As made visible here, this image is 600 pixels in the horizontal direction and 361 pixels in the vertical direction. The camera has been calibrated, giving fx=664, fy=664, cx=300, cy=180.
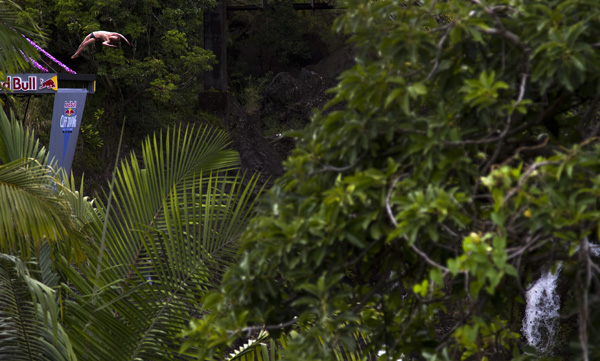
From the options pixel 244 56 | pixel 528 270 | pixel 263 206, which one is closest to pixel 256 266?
pixel 263 206

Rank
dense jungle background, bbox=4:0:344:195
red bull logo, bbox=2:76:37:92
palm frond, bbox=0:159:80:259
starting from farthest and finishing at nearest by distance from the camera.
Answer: dense jungle background, bbox=4:0:344:195
red bull logo, bbox=2:76:37:92
palm frond, bbox=0:159:80:259

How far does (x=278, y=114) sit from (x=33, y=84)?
11.5 m

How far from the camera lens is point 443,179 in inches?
66.2

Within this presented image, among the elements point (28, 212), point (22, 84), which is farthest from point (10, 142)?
point (22, 84)

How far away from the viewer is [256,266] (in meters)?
1.88

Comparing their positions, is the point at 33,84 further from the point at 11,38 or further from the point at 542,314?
the point at 542,314

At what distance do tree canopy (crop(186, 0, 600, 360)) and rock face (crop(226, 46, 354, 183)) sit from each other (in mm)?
14463

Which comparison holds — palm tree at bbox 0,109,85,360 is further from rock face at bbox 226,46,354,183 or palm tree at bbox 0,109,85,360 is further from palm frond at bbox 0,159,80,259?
rock face at bbox 226,46,354,183

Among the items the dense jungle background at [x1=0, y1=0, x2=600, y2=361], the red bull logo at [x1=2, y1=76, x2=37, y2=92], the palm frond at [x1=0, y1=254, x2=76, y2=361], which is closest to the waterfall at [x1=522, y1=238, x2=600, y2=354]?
the red bull logo at [x1=2, y1=76, x2=37, y2=92]

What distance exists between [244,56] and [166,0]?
31.4 feet

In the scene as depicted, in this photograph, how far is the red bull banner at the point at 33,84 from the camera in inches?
339

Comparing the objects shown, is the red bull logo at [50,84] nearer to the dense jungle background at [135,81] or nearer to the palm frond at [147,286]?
the dense jungle background at [135,81]

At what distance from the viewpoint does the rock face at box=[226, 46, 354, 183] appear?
664 inches

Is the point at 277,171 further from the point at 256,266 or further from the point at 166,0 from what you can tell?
the point at 256,266
